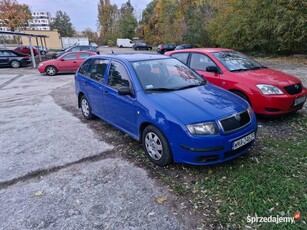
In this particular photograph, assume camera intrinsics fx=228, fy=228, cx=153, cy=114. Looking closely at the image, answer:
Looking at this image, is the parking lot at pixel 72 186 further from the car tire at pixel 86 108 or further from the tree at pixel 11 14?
the tree at pixel 11 14

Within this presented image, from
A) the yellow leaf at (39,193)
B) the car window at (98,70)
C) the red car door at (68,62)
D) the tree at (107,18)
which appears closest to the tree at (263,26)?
the red car door at (68,62)

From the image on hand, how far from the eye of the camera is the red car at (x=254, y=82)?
4367 mm

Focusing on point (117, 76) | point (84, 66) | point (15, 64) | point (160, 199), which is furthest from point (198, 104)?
point (15, 64)

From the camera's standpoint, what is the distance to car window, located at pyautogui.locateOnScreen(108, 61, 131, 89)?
3.81 metres

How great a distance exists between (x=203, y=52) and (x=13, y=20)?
5119 cm

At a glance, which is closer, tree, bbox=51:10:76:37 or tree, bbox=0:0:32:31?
tree, bbox=0:0:32:31

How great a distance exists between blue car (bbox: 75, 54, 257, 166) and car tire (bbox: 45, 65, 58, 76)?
35.6ft

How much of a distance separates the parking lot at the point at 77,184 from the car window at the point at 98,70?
1.10 m

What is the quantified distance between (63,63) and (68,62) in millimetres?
299

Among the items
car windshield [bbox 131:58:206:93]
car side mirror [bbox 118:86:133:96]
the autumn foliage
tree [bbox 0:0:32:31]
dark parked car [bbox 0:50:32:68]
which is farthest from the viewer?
tree [bbox 0:0:32:31]

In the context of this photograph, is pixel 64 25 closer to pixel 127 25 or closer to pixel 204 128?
pixel 127 25

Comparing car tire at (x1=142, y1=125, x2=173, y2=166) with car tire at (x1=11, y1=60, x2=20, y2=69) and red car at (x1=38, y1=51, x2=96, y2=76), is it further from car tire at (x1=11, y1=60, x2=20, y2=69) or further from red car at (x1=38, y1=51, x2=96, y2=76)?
car tire at (x1=11, y1=60, x2=20, y2=69)

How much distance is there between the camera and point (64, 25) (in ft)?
248

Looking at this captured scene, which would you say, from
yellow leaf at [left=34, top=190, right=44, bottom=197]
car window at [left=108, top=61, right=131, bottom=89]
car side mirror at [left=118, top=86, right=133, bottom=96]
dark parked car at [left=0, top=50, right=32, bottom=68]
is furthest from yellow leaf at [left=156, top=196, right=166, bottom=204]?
dark parked car at [left=0, top=50, right=32, bottom=68]
